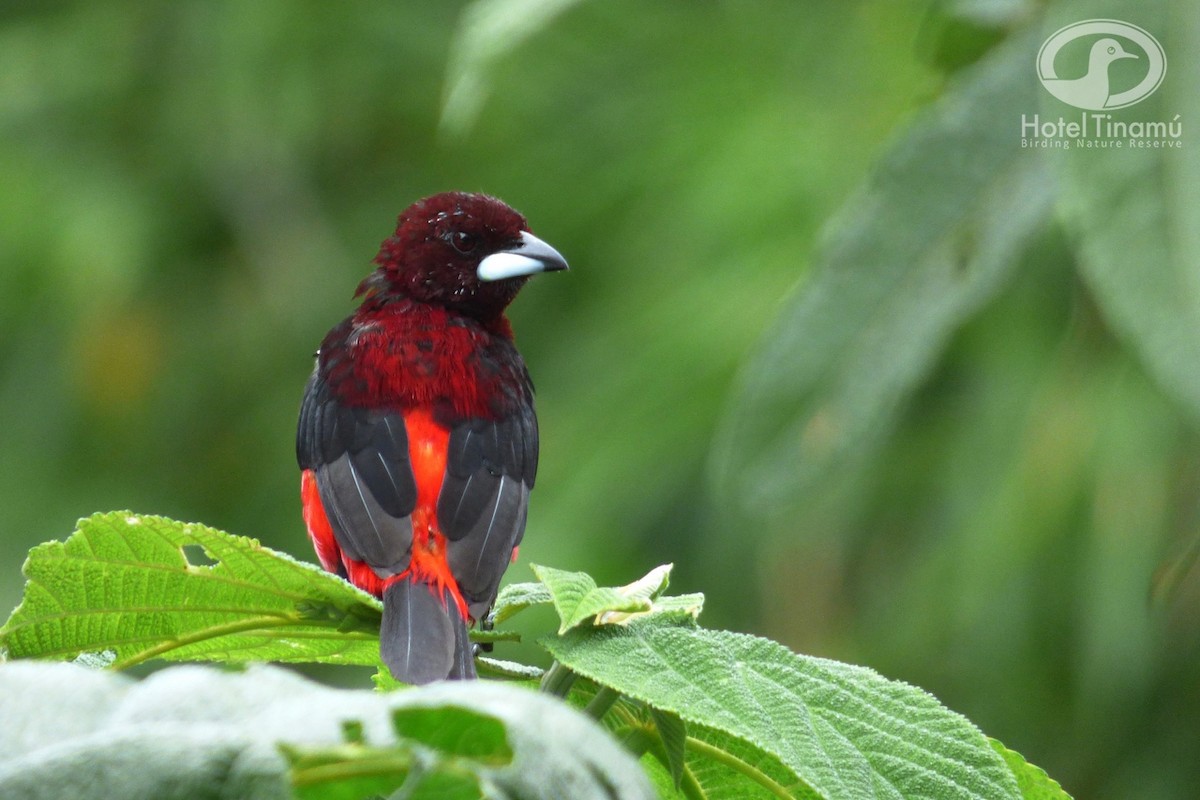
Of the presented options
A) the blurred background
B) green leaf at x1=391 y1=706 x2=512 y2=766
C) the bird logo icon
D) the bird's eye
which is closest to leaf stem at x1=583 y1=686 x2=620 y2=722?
green leaf at x1=391 y1=706 x2=512 y2=766

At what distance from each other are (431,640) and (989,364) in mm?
3477

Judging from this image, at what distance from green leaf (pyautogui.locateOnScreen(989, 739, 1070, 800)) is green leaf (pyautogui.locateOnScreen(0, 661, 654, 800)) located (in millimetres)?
902

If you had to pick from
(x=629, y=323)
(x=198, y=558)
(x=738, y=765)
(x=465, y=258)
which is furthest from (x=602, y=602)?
(x=629, y=323)

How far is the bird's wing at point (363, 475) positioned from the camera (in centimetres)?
294

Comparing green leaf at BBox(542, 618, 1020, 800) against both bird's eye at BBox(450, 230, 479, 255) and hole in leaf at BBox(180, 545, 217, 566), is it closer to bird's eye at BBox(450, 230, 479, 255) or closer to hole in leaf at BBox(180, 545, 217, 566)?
hole in leaf at BBox(180, 545, 217, 566)

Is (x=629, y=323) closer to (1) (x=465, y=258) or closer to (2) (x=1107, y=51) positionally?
(1) (x=465, y=258)

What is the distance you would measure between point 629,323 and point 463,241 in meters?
2.86

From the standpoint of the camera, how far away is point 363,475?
3.14 m

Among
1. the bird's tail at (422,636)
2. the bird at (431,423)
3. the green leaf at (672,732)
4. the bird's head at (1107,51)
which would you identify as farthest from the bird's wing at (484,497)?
the bird's head at (1107,51)

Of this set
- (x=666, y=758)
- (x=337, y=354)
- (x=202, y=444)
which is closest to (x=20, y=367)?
(x=202, y=444)

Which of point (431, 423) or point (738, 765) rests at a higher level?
point (431, 423)

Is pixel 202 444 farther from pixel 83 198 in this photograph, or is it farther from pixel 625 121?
pixel 625 121

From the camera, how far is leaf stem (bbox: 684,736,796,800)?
1.65 m

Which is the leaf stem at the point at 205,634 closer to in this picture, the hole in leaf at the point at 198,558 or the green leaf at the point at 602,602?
the hole in leaf at the point at 198,558
